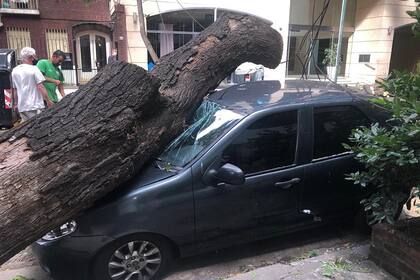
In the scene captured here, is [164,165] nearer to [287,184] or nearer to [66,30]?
[287,184]

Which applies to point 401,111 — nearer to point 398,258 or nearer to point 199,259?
point 398,258

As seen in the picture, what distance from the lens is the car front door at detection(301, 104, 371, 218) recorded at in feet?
11.8

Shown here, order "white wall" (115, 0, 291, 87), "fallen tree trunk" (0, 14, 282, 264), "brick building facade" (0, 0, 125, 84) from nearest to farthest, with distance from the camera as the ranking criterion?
"fallen tree trunk" (0, 14, 282, 264)
"white wall" (115, 0, 291, 87)
"brick building facade" (0, 0, 125, 84)

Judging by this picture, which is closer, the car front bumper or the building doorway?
the car front bumper

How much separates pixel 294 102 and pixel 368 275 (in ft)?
5.26

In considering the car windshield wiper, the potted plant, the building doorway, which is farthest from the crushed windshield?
the building doorway

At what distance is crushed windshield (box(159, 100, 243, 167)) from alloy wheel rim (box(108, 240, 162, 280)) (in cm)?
74

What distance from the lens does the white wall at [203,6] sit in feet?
50.6

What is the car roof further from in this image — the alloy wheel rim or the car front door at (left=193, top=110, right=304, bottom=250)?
the alloy wheel rim

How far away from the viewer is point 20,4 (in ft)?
56.5

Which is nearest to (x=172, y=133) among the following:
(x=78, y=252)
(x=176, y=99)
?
(x=176, y=99)

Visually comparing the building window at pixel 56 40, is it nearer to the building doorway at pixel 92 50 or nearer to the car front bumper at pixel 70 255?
the building doorway at pixel 92 50

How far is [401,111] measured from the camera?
2.75m

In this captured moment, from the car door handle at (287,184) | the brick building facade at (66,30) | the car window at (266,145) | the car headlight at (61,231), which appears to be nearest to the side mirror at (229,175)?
the car window at (266,145)
